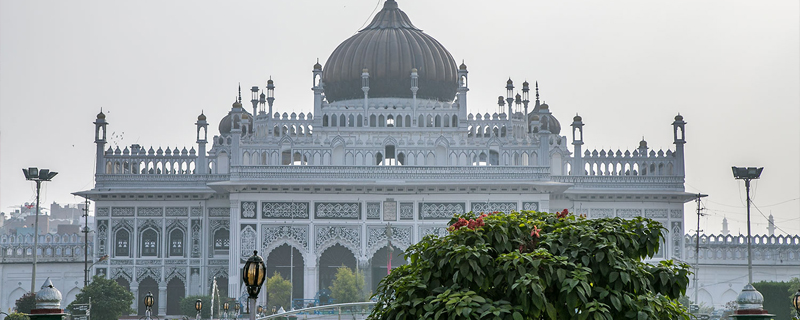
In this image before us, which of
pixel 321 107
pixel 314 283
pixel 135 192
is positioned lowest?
pixel 314 283

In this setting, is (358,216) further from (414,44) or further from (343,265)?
(414,44)

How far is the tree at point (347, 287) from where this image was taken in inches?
1777

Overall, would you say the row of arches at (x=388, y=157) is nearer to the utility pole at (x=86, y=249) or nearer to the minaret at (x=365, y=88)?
the minaret at (x=365, y=88)

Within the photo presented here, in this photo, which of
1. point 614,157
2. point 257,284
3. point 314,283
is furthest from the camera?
point 614,157

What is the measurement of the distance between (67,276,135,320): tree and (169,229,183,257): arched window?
4937 millimetres

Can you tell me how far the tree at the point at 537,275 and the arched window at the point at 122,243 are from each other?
35753 mm

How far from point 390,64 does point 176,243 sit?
1118cm

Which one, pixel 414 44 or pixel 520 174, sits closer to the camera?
pixel 520 174

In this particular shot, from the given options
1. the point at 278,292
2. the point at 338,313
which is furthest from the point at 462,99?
the point at 338,313

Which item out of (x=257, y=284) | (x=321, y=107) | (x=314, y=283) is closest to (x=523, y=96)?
(x=321, y=107)

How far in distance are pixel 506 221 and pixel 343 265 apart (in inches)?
1287

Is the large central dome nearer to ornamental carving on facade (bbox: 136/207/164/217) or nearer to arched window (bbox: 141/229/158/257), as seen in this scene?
ornamental carving on facade (bbox: 136/207/164/217)

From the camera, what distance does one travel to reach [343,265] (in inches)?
1870

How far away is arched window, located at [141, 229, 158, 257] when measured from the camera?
1951 inches
